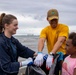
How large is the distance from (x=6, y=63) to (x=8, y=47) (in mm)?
248

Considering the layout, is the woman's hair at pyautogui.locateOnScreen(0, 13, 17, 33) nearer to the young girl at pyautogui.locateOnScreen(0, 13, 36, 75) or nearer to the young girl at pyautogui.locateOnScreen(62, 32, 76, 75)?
the young girl at pyautogui.locateOnScreen(0, 13, 36, 75)

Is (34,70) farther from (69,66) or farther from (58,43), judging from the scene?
(58,43)

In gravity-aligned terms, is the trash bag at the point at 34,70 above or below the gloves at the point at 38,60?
below

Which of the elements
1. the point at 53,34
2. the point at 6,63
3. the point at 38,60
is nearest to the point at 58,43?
the point at 53,34

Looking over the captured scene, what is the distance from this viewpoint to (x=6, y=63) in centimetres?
474

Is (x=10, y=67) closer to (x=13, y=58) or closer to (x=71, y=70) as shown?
(x=13, y=58)

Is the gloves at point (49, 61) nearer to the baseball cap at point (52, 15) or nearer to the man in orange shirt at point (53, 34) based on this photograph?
the man in orange shirt at point (53, 34)

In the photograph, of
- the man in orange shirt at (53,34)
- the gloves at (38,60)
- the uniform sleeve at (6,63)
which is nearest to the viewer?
the uniform sleeve at (6,63)

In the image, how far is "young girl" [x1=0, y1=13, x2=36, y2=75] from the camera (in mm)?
4742

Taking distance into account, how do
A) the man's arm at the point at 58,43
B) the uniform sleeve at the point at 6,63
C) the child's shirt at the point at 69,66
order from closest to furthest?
1. the child's shirt at the point at 69,66
2. the uniform sleeve at the point at 6,63
3. the man's arm at the point at 58,43

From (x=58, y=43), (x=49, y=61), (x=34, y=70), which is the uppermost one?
(x=58, y=43)

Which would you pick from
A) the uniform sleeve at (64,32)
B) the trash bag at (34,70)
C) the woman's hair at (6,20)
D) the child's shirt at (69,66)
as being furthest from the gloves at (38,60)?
the uniform sleeve at (64,32)

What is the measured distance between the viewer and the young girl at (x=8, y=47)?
187 inches

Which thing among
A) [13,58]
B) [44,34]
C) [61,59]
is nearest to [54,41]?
[44,34]
